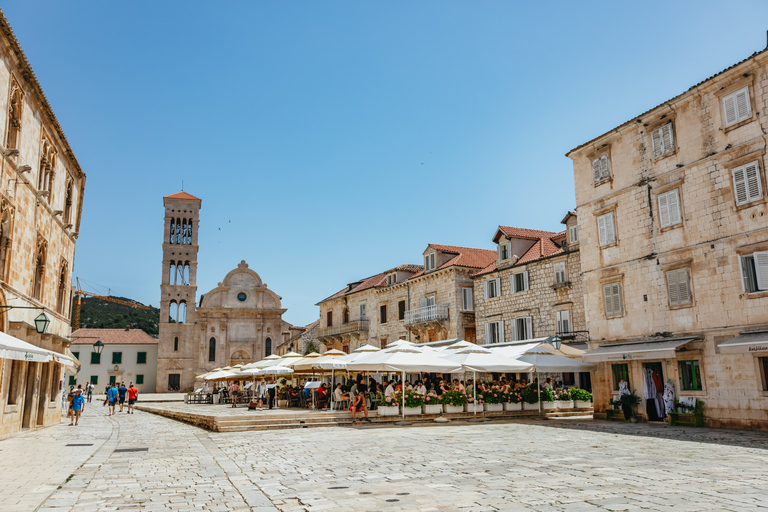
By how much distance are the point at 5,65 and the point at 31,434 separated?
419 inches

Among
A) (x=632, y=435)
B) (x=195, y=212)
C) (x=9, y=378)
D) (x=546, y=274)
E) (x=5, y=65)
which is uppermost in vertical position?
(x=195, y=212)

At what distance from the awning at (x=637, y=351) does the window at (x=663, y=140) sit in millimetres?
6177

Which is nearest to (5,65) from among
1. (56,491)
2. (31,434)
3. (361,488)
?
(31,434)

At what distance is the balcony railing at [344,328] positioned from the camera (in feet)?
144

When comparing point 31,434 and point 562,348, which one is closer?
point 31,434

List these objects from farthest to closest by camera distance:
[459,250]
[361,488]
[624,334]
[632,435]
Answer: [459,250] → [624,334] → [632,435] → [361,488]

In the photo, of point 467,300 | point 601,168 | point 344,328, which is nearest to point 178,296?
point 344,328

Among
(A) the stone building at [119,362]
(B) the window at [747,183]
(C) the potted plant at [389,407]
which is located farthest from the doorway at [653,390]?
(A) the stone building at [119,362]

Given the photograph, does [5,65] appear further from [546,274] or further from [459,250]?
[459,250]

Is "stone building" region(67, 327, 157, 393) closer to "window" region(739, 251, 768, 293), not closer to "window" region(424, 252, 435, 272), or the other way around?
"window" region(424, 252, 435, 272)

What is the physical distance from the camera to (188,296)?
62.6 meters

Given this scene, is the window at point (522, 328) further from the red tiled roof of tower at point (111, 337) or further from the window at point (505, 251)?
the red tiled roof of tower at point (111, 337)

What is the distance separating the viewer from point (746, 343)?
1518 cm

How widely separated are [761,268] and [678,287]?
2742 mm
